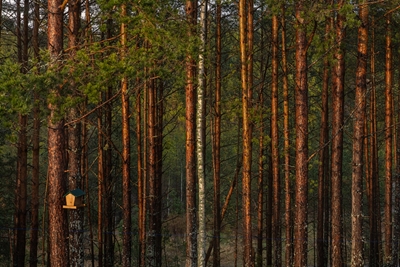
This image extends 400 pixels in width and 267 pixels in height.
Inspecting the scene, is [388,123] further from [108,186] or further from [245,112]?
[108,186]

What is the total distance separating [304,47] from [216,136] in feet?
22.2

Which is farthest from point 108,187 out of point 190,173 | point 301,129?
point 301,129

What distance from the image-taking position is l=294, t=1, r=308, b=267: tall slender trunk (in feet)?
33.1

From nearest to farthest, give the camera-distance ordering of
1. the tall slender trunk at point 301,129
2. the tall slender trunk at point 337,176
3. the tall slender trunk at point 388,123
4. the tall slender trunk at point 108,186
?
the tall slender trunk at point 301,129
the tall slender trunk at point 337,176
the tall slender trunk at point 108,186
the tall slender trunk at point 388,123

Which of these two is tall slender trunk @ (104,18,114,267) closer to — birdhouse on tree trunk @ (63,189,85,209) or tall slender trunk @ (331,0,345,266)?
tall slender trunk @ (331,0,345,266)

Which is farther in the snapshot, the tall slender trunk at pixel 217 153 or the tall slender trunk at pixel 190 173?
the tall slender trunk at pixel 217 153

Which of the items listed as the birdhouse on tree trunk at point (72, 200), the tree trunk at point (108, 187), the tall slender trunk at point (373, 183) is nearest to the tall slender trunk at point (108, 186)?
the tree trunk at point (108, 187)

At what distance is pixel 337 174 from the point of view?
11.9 metres

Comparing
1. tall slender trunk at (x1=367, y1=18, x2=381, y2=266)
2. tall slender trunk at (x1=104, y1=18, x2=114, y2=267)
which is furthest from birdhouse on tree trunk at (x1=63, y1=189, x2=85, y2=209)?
tall slender trunk at (x1=367, y1=18, x2=381, y2=266)

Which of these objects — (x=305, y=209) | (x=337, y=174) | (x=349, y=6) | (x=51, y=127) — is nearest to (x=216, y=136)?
(x=337, y=174)

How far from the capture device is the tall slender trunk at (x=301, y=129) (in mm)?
10086

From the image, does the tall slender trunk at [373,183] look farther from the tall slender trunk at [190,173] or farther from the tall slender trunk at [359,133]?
the tall slender trunk at [190,173]

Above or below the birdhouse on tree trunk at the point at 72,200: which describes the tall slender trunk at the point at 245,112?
above

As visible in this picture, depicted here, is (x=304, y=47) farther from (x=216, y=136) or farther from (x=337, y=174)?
(x=216, y=136)
